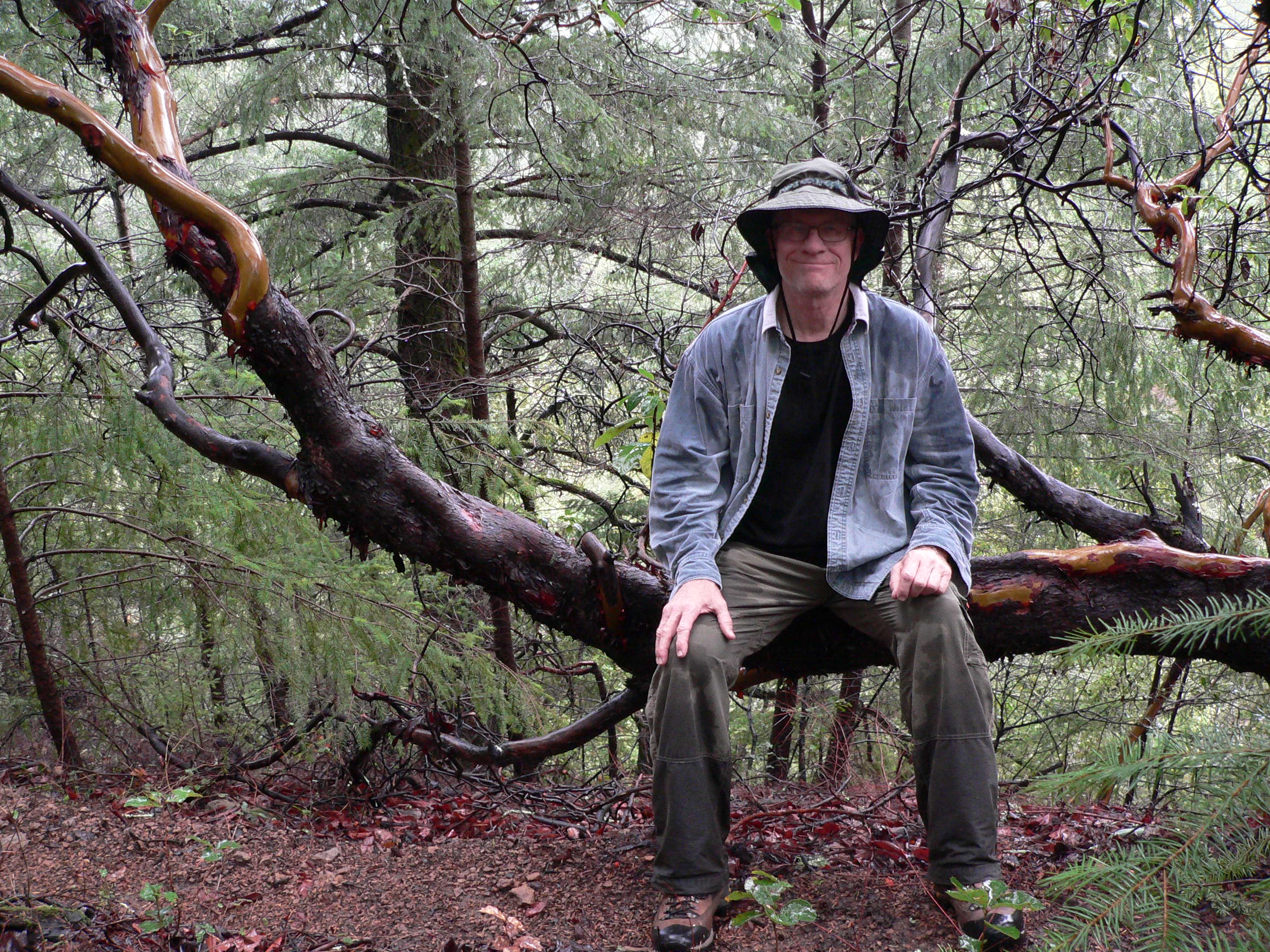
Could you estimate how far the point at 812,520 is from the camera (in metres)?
2.60

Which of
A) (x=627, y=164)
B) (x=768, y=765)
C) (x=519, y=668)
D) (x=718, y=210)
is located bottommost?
(x=768, y=765)

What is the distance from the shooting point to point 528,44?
245 inches

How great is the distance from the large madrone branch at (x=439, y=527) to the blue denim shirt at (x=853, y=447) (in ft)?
1.10

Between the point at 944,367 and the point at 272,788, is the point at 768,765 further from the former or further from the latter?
the point at 944,367

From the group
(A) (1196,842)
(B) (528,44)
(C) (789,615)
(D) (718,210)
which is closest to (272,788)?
(C) (789,615)

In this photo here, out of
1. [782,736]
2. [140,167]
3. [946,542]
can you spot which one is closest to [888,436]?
[946,542]

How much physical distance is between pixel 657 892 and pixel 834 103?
288 inches

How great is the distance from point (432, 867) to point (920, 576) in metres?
1.71

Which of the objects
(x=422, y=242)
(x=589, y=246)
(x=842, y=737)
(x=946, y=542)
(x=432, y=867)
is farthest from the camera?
(x=589, y=246)

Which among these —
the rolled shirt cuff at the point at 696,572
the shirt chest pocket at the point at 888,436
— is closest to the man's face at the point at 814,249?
the shirt chest pocket at the point at 888,436

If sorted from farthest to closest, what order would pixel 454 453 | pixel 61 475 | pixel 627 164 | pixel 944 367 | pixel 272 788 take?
1. pixel 627 164
2. pixel 454 453
3. pixel 61 475
4. pixel 272 788
5. pixel 944 367

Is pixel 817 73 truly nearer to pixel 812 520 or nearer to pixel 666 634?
pixel 812 520

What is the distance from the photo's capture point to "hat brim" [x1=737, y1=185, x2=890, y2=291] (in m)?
2.59

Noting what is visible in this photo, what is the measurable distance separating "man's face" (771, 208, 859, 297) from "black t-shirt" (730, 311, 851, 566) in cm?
19
